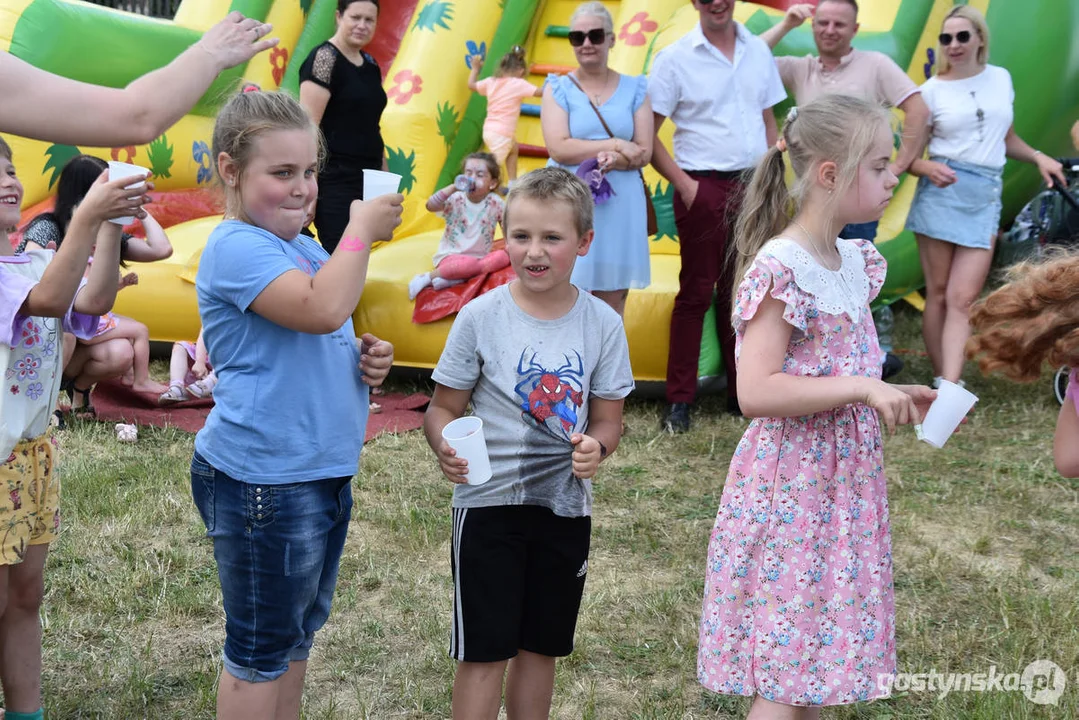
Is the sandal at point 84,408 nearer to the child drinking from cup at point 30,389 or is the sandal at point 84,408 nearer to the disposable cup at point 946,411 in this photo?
the child drinking from cup at point 30,389

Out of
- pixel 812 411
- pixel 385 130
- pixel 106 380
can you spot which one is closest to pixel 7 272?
pixel 812 411

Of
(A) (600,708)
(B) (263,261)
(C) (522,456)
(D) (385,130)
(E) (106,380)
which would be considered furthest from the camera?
(D) (385,130)

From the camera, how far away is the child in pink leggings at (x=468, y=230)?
5.85 meters

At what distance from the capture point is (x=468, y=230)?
604 centimetres

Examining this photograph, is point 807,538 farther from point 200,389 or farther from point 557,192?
point 200,389

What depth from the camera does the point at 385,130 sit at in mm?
6965

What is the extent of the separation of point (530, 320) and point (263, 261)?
0.57 m

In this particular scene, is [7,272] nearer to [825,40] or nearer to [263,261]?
[263,261]

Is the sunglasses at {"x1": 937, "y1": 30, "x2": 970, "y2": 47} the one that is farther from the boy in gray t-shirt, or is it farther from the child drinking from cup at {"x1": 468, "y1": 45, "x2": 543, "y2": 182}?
the boy in gray t-shirt

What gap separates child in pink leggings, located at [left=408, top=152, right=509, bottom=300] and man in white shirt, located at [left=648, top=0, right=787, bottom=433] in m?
1.03

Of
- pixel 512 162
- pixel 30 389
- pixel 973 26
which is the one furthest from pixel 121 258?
pixel 973 26

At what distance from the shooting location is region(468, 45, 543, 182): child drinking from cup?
6961mm

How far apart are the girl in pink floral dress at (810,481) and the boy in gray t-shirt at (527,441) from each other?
1.02 feet

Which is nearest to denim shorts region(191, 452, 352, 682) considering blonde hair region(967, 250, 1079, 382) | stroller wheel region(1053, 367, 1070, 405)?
blonde hair region(967, 250, 1079, 382)
